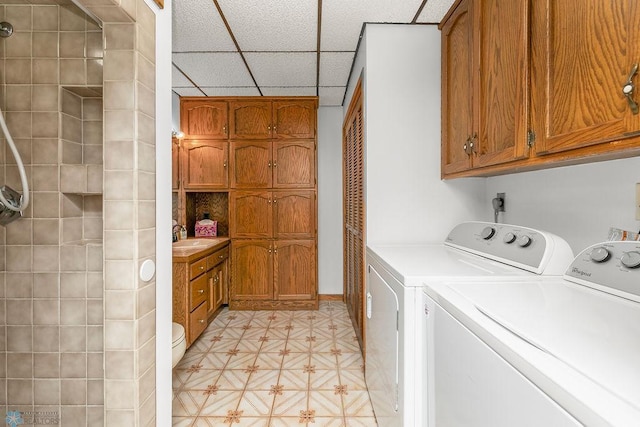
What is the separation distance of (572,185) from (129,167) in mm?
1777

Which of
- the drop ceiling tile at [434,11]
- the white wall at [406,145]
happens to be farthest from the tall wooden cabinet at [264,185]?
the drop ceiling tile at [434,11]

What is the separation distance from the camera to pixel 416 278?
1188 mm

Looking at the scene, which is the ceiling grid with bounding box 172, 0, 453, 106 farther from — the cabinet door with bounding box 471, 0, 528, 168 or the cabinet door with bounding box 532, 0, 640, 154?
the cabinet door with bounding box 532, 0, 640, 154

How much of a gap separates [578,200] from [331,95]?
274 centimetres

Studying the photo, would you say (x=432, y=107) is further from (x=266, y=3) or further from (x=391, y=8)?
(x=266, y=3)

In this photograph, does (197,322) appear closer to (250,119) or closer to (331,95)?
(250,119)

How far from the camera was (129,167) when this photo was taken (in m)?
1.24

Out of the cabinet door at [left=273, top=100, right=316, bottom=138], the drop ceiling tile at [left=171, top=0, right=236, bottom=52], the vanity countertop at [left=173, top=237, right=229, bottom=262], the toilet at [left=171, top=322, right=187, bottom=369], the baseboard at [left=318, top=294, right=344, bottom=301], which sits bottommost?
the baseboard at [left=318, top=294, right=344, bottom=301]

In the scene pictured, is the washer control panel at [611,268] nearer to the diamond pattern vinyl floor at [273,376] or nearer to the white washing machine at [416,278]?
the white washing machine at [416,278]

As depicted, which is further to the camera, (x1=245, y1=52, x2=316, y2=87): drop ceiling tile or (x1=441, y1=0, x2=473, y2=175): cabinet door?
(x1=245, y1=52, x2=316, y2=87): drop ceiling tile

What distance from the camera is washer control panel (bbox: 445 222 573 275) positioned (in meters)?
1.22

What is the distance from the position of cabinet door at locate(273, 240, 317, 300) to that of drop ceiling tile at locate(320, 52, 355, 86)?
1656 millimetres

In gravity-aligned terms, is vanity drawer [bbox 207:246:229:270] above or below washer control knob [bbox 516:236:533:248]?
below

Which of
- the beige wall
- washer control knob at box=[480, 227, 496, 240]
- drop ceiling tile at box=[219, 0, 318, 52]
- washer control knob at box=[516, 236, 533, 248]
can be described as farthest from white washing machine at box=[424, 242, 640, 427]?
drop ceiling tile at box=[219, 0, 318, 52]
